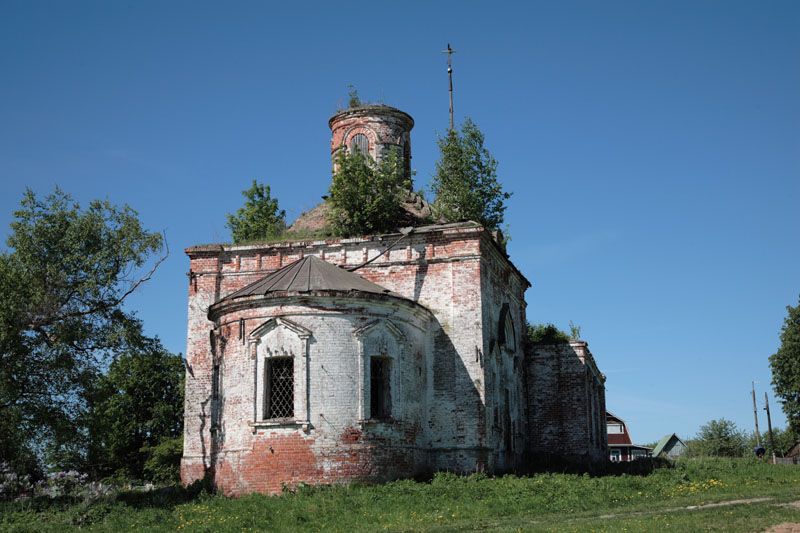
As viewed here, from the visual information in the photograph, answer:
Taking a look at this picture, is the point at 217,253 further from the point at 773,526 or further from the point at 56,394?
the point at 773,526

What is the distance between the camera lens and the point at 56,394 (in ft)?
59.5

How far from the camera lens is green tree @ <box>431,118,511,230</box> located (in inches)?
1064

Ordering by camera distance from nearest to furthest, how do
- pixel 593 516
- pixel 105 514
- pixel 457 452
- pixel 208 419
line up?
1. pixel 593 516
2. pixel 105 514
3. pixel 457 452
4. pixel 208 419

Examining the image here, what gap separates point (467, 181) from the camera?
27828mm

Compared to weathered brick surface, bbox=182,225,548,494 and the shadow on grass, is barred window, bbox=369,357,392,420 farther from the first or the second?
the shadow on grass

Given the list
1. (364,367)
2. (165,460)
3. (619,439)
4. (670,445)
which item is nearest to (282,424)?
(364,367)

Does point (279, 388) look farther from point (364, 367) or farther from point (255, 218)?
point (255, 218)

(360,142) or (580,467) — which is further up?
(360,142)

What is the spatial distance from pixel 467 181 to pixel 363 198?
5883 mm

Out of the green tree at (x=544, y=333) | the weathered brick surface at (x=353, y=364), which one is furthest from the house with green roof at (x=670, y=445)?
the weathered brick surface at (x=353, y=364)

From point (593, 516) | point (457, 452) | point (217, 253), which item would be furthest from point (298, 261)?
point (593, 516)

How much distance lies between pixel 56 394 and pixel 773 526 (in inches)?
593

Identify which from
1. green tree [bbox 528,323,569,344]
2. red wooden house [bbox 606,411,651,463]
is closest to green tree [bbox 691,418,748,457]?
red wooden house [bbox 606,411,651,463]

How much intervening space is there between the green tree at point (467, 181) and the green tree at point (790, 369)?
776 inches
